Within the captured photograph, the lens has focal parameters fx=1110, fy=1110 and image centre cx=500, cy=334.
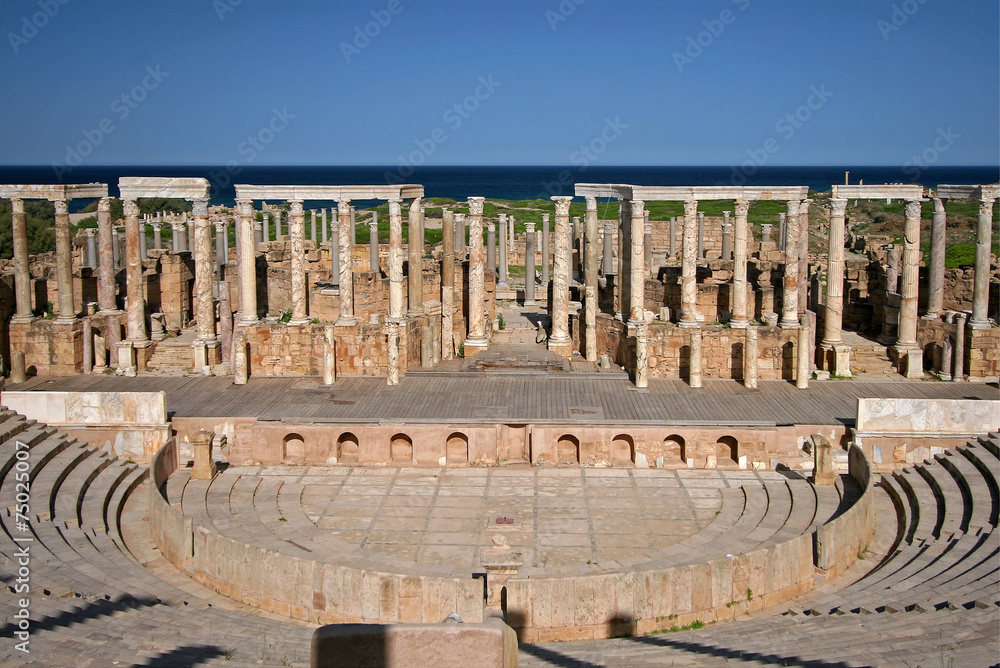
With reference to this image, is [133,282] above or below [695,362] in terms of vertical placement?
above

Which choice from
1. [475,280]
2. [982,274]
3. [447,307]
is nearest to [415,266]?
[447,307]

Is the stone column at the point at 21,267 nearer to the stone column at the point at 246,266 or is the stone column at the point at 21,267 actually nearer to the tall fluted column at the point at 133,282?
the tall fluted column at the point at 133,282

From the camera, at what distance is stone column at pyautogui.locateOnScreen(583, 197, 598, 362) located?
29.3 m

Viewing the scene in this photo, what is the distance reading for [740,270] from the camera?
2816 centimetres

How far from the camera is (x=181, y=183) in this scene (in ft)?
92.3

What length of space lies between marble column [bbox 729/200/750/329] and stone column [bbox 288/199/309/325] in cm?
1101

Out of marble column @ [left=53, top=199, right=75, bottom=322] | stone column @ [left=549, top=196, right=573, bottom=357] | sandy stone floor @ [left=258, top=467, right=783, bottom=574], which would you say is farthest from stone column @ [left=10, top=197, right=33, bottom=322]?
stone column @ [left=549, top=196, right=573, bottom=357]

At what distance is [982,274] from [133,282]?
21.5 metres

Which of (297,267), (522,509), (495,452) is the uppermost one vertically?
(297,267)

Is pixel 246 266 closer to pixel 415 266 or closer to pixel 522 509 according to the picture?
pixel 415 266

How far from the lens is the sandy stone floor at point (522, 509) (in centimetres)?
1925

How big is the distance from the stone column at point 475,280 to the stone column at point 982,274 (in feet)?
40.8

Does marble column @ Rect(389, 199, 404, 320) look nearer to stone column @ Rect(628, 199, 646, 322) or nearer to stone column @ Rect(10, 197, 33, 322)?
stone column @ Rect(628, 199, 646, 322)

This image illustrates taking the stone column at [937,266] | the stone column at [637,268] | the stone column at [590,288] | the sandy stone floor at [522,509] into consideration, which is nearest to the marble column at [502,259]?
the stone column at [590,288]
